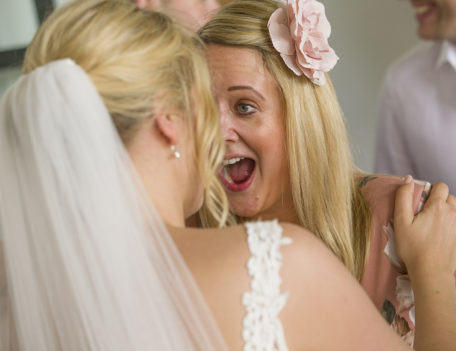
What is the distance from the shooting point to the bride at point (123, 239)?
836 mm

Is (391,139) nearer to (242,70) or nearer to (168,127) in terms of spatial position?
(242,70)

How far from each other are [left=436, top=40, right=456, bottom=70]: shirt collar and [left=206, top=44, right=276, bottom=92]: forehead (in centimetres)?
111

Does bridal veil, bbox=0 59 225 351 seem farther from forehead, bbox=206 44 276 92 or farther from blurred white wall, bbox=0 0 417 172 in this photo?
blurred white wall, bbox=0 0 417 172

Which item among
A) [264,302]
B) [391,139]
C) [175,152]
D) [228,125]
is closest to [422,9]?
[391,139]

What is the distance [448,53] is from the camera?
2.23 m

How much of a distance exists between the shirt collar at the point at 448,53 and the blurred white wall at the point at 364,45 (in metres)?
0.62

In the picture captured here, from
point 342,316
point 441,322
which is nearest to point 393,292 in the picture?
point 441,322

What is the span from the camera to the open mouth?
160cm

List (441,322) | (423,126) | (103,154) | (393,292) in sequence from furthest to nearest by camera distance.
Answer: (423,126) → (393,292) → (441,322) → (103,154)

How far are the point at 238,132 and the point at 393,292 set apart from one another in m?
0.59

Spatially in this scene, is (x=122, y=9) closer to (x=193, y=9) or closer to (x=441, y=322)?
(x=441, y=322)

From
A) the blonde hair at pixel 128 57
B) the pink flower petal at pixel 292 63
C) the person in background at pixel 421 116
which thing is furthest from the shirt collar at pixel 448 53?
the blonde hair at pixel 128 57

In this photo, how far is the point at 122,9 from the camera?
0.91 meters

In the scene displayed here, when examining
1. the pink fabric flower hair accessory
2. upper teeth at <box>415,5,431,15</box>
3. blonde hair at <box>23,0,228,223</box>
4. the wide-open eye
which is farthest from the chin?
upper teeth at <box>415,5,431,15</box>
